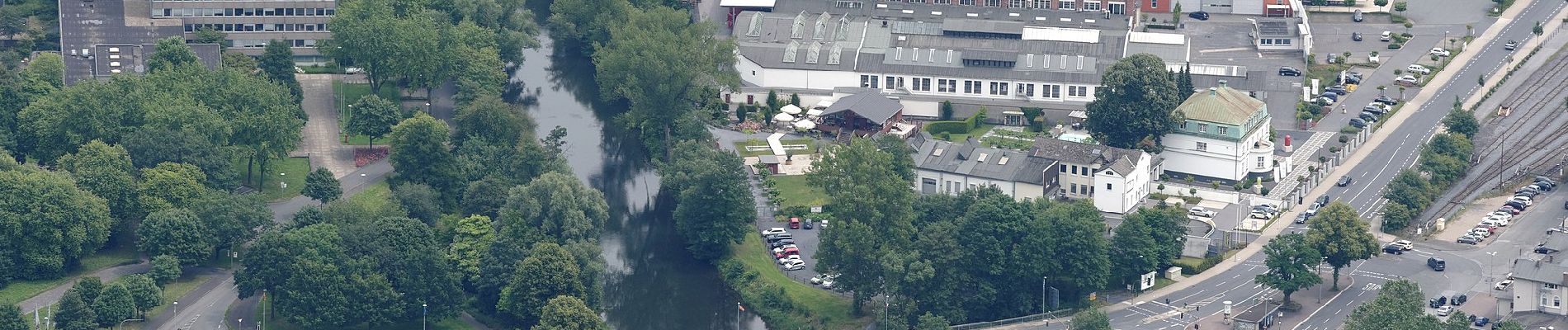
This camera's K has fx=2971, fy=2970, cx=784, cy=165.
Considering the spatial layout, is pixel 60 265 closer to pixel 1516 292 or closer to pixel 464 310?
pixel 464 310

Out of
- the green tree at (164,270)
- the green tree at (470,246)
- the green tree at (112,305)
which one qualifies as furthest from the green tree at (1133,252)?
the green tree at (112,305)

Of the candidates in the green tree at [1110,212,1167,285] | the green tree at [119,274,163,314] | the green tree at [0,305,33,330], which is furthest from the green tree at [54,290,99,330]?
the green tree at [1110,212,1167,285]

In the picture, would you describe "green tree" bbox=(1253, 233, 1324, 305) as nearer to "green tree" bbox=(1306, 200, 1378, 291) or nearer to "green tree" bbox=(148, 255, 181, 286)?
"green tree" bbox=(1306, 200, 1378, 291)

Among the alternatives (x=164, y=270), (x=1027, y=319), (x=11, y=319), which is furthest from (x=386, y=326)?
(x=1027, y=319)

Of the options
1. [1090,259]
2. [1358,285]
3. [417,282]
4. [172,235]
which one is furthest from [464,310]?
[1358,285]

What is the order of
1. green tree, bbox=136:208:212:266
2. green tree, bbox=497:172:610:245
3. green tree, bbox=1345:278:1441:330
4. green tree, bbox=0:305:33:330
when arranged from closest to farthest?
green tree, bbox=1345:278:1441:330 < green tree, bbox=0:305:33:330 < green tree, bbox=136:208:212:266 < green tree, bbox=497:172:610:245

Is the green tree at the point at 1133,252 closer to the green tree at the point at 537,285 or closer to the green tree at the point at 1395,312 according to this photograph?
the green tree at the point at 1395,312

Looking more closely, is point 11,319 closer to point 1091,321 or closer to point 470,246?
point 470,246
